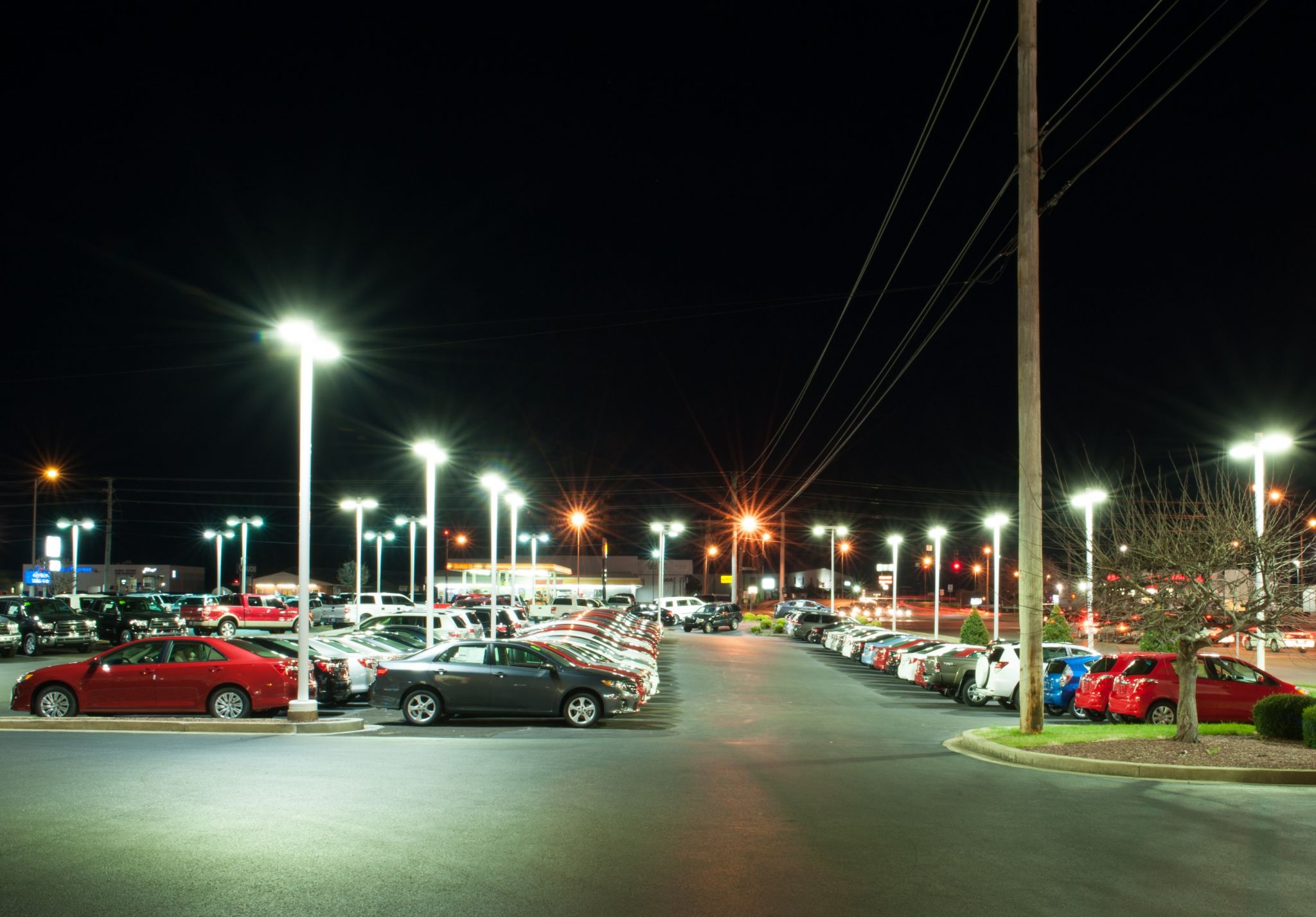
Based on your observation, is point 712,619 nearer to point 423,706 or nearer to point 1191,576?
point 423,706

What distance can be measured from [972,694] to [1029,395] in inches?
363

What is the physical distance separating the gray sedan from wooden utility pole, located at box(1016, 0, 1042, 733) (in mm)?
6461

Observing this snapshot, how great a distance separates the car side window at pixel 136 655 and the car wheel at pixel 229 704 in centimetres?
117

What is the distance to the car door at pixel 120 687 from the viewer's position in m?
17.3

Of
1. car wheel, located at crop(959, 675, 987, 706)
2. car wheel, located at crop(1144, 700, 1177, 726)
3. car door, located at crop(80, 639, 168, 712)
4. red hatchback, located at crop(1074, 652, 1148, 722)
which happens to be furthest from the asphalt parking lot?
car wheel, located at crop(959, 675, 987, 706)

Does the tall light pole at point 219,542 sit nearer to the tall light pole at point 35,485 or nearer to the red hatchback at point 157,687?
the tall light pole at point 35,485

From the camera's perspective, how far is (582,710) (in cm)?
1814

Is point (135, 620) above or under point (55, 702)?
under

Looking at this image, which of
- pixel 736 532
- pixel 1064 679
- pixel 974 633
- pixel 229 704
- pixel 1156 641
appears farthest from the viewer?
pixel 736 532

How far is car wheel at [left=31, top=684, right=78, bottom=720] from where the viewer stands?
57.2 feet

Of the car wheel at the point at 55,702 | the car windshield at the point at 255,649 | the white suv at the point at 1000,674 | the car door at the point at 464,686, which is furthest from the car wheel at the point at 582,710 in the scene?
the white suv at the point at 1000,674

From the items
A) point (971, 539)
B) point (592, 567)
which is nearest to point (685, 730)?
point (592, 567)

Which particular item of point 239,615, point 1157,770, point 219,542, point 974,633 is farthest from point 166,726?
point 219,542

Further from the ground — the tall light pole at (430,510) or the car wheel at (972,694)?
the tall light pole at (430,510)
